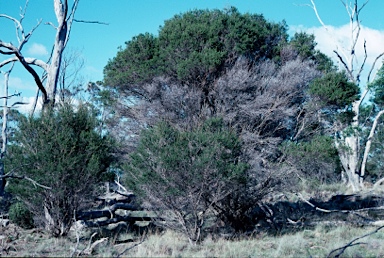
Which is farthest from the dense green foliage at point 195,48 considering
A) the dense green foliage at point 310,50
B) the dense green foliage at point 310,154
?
the dense green foliage at point 310,154

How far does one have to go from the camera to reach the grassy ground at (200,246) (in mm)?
8852

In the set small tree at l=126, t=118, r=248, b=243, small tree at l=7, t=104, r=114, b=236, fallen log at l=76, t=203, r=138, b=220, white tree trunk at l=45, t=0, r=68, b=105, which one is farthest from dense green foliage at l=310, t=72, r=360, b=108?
white tree trunk at l=45, t=0, r=68, b=105

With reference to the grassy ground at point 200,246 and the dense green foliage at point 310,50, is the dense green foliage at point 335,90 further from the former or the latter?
the grassy ground at point 200,246

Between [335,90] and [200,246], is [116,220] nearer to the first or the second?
[200,246]

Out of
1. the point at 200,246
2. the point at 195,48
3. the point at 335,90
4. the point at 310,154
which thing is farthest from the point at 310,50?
the point at 200,246

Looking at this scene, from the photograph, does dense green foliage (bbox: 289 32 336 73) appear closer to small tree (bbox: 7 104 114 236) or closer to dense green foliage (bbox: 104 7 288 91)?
dense green foliage (bbox: 104 7 288 91)

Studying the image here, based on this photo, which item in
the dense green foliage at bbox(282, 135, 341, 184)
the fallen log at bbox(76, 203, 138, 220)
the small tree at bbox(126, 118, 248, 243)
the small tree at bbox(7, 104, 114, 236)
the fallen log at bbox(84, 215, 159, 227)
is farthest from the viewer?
the dense green foliage at bbox(282, 135, 341, 184)

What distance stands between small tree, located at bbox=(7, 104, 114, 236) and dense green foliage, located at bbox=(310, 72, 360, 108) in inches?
331

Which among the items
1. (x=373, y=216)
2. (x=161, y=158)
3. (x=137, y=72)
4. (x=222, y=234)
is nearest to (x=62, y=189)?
(x=161, y=158)

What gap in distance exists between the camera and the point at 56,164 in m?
10.8

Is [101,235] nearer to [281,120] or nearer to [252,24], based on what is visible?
[281,120]

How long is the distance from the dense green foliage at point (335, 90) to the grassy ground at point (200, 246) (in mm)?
4944

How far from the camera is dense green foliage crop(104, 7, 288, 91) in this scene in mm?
15445

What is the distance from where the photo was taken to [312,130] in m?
15.9
